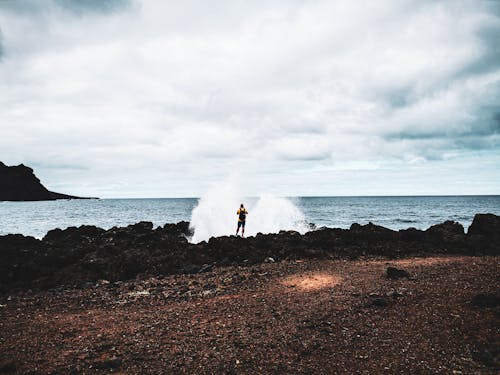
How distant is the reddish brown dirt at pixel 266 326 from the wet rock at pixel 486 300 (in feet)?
0.48

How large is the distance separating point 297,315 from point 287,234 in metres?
8.83

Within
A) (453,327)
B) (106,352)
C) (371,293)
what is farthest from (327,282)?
(106,352)

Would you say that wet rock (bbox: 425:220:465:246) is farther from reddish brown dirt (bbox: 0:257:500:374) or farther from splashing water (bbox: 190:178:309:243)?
splashing water (bbox: 190:178:309:243)

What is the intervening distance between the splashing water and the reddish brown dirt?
15.5 meters

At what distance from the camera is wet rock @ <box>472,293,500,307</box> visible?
713cm

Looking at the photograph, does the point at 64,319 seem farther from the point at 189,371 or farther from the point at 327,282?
the point at 327,282

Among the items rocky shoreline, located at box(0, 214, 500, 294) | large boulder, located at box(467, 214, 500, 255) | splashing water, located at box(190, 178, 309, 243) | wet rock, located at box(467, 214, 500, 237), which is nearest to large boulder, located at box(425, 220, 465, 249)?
rocky shoreline, located at box(0, 214, 500, 294)

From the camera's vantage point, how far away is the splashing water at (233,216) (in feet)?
87.3

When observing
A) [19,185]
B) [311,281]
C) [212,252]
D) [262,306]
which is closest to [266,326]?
[262,306]

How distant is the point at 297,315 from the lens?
768 cm

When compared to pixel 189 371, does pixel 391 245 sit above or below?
above

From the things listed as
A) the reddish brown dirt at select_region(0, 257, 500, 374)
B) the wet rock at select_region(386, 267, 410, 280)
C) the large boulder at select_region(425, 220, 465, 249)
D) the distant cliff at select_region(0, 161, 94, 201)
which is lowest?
the reddish brown dirt at select_region(0, 257, 500, 374)

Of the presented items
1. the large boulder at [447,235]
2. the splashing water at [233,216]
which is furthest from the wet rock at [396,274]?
the splashing water at [233,216]

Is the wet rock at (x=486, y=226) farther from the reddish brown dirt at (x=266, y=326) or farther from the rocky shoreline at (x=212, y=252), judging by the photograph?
the reddish brown dirt at (x=266, y=326)
